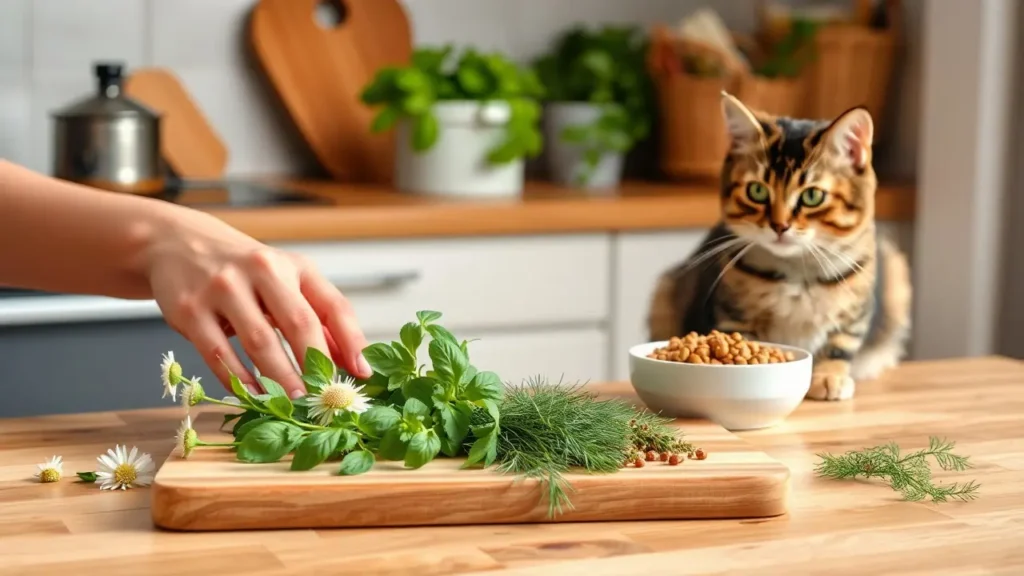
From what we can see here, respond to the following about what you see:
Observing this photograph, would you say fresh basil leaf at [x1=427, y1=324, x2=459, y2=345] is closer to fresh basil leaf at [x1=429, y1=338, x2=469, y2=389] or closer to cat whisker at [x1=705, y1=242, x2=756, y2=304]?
fresh basil leaf at [x1=429, y1=338, x2=469, y2=389]

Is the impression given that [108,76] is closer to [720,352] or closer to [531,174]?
[531,174]

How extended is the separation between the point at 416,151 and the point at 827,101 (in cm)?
94

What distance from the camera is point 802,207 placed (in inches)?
57.3

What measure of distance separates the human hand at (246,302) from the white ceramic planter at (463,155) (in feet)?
4.75

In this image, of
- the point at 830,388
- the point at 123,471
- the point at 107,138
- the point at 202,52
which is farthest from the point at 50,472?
the point at 202,52

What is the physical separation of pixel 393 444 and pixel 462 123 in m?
Result: 1.69

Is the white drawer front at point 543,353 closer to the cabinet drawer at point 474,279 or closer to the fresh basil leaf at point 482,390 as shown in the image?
the cabinet drawer at point 474,279

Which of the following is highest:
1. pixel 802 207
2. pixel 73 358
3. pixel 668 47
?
pixel 668 47

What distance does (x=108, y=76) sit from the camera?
235 centimetres

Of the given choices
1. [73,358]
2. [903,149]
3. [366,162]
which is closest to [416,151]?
[366,162]

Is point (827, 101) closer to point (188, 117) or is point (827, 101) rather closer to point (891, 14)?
point (891, 14)

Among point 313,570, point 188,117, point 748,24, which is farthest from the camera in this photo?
point 748,24

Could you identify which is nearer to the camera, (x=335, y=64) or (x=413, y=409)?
(x=413, y=409)

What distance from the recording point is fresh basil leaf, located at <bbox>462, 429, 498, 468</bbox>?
3.15 feet
